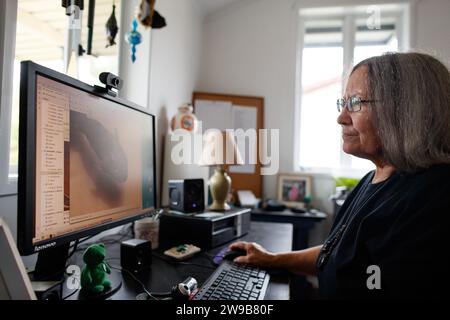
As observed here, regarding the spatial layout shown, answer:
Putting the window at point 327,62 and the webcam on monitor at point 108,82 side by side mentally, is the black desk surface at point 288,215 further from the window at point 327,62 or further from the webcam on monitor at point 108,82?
the webcam on monitor at point 108,82

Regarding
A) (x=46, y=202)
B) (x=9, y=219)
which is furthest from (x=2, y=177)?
(x=46, y=202)

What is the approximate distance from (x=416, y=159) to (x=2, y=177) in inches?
43.9

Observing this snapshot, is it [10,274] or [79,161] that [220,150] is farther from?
[10,274]

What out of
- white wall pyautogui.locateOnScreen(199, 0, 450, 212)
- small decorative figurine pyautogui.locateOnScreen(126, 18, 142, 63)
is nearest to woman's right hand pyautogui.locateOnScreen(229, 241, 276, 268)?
small decorative figurine pyautogui.locateOnScreen(126, 18, 142, 63)

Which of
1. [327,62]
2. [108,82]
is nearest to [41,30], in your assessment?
[108,82]

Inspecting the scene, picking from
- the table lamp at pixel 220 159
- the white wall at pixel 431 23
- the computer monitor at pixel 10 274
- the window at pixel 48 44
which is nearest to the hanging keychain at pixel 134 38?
the window at pixel 48 44

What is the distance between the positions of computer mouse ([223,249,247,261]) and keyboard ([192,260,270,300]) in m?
0.05

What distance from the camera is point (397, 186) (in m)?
0.70

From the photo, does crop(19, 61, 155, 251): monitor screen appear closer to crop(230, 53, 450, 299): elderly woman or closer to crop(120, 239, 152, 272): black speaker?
crop(120, 239, 152, 272): black speaker

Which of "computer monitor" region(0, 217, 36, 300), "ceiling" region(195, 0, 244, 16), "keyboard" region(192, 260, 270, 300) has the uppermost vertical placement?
"ceiling" region(195, 0, 244, 16)

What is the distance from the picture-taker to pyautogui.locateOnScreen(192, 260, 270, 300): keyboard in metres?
0.67

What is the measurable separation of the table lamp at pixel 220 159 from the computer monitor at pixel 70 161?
56 centimetres

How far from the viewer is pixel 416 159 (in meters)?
0.68

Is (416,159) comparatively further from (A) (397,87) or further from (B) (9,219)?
(B) (9,219)
